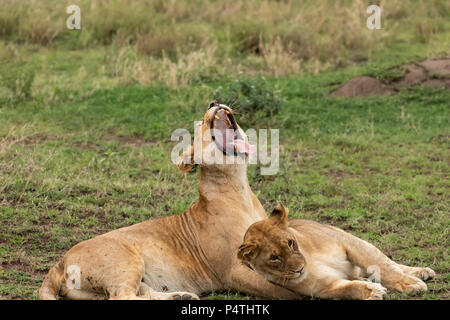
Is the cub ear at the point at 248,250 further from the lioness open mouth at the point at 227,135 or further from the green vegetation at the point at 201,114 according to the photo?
the lioness open mouth at the point at 227,135

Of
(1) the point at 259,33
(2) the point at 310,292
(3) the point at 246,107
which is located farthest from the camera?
(1) the point at 259,33

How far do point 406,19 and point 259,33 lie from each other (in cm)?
336

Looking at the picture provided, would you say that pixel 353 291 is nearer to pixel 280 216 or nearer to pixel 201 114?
pixel 280 216

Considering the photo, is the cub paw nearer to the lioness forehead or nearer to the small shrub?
the lioness forehead

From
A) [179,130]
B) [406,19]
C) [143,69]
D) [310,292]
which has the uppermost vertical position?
[406,19]

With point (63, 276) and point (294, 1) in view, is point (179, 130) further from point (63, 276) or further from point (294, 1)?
point (294, 1)

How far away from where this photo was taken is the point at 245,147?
5742mm

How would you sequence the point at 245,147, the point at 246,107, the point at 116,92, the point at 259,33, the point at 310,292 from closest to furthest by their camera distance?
the point at 310,292
the point at 245,147
the point at 246,107
the point at 116,92
the point at 259,33

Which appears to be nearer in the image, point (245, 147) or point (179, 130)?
point (245, 147)

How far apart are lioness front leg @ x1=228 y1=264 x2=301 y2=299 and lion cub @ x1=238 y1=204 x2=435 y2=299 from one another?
0.42 feet

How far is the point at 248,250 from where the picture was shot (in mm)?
4891

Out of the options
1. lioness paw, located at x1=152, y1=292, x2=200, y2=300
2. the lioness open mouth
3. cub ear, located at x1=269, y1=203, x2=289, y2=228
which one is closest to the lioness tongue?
the lioness open mouth

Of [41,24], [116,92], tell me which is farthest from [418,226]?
[41,24]

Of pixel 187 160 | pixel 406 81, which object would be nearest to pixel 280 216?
pixel 187 160
